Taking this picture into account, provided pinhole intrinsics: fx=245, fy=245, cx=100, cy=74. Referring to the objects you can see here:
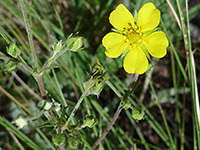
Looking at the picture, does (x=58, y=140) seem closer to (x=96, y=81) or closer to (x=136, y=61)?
(x=96, y=81)

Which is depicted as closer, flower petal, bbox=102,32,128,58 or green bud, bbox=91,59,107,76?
green bud, bbox=91,59,107,76

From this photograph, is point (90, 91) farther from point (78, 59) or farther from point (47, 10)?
point (47, 10)

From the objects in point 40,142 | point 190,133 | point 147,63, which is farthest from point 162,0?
→ point 40,142

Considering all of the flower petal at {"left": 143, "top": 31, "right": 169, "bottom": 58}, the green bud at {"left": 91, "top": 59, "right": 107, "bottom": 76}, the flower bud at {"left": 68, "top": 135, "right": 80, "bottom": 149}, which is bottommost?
the flower bud at {"left": 68, "top": 135, "right": 80, "bottom": 149}

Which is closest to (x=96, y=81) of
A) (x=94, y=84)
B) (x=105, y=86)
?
(x=94, y=84)

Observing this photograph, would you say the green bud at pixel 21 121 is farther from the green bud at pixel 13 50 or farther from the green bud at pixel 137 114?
the green bud at pixel 137 114

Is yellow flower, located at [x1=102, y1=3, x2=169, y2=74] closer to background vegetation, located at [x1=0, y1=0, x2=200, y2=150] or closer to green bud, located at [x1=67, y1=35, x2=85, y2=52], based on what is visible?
green bud, located at [x1=67, y1=35, x2=85, y2=52]

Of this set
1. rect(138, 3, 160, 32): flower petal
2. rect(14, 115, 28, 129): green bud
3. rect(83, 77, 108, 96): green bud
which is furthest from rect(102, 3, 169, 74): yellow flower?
rect(14, 115, 28, 129): green bud
